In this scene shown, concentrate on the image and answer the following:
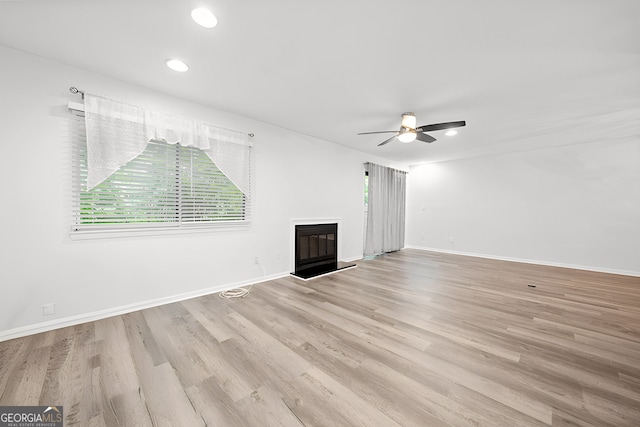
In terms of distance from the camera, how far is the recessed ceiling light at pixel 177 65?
2.22 metres

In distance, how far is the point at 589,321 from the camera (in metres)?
2.49

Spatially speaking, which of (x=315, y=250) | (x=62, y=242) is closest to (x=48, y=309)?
(x=62, y=242)

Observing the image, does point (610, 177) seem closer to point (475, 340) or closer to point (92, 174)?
point (475, 340)

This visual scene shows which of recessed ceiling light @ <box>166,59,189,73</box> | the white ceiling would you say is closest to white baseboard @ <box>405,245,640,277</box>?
the white ceiling

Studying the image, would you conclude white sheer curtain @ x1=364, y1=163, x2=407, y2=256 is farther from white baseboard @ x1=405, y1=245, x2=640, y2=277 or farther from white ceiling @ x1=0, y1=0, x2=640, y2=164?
white ceiling @ x1=0, y1=0, x2=640, y2=164

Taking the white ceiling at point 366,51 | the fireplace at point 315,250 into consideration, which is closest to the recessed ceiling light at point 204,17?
the white ceiling at point 366,51

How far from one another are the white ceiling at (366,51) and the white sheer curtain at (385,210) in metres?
2.69

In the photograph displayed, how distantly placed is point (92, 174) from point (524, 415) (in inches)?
158

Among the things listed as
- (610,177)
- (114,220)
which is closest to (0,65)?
(114,220)

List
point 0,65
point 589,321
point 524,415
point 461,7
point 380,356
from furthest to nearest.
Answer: point 589,321, point 0,65, point 380,356, point 461,7, point 524,415

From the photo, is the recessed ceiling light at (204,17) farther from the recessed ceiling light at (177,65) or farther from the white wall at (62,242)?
the white wall at (62,242)

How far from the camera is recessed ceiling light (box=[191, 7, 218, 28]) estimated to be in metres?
1.64

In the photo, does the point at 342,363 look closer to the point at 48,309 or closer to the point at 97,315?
the point at 97,315

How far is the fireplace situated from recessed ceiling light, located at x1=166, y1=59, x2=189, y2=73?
2738 mm
